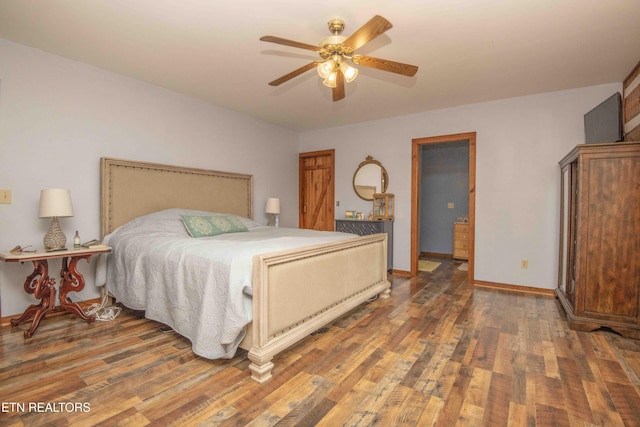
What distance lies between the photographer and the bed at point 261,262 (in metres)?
1.96

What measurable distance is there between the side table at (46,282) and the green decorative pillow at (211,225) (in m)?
0.73

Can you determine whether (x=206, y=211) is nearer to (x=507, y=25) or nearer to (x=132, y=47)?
(x=132, y=47)

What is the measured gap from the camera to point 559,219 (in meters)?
3.66

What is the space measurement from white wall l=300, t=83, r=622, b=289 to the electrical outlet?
4.57m

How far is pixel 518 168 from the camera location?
394 cm

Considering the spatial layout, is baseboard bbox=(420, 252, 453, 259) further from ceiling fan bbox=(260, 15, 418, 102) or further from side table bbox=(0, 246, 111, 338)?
side table bbox=(0, 246, 111, 338)

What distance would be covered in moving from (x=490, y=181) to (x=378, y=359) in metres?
3.08

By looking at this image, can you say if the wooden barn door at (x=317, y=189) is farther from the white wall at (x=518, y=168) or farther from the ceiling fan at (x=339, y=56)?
the ceiling fan at (x=339, y=56)

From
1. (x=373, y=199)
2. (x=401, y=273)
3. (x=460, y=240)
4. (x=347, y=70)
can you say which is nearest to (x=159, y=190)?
(x=347, y=70)

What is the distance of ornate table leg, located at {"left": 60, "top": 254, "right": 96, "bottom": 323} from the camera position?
2727 mm

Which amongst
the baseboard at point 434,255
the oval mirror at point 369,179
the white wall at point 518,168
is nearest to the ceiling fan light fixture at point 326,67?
the white wall at point 518,168

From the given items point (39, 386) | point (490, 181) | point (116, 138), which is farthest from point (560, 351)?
point (116, 138)

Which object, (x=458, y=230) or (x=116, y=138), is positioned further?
(x=458, y=230)

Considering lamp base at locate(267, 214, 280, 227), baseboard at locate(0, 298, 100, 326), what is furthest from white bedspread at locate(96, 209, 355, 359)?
lamp base at locate(267, 214, 280, 227)
